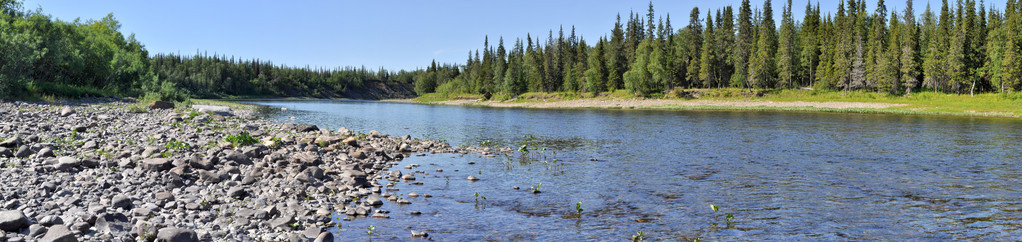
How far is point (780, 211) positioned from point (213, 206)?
13.3m

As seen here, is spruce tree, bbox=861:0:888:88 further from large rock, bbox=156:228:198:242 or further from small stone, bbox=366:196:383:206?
large rock, bbox=156:228:198:242

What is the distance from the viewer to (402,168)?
62.8ft

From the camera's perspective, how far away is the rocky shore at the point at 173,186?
9.37 metres

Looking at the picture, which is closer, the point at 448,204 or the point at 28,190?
the point at 28,190

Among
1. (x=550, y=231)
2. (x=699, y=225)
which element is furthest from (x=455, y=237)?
(x=699, y=225)

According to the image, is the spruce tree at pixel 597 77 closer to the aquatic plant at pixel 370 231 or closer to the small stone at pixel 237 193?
the small stone at pixel 237 193

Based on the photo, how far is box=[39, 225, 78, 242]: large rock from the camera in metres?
7.97

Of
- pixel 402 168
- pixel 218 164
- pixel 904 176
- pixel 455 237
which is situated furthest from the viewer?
pixel 402 168

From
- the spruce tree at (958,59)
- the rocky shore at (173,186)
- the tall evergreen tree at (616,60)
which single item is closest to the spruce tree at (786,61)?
the spruce tree at (958,59)

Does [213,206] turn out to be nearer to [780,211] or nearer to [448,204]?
[448,204]

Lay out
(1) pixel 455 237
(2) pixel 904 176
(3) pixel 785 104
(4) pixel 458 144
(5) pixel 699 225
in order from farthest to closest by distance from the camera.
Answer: (3) pixel 785 104
(4) pixel 458 144
(2) pixel 904 176
(5) pixel 699 225
(1) pixel 455 237

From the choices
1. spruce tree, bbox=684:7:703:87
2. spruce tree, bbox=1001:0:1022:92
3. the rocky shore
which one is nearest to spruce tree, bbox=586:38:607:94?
spruce tree, bbox=684:7:703:87

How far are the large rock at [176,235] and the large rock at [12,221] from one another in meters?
2.22

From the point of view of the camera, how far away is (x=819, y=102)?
8900cm
